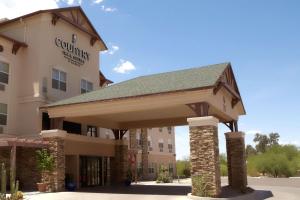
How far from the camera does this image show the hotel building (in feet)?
90.1

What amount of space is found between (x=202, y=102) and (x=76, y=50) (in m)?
15.2

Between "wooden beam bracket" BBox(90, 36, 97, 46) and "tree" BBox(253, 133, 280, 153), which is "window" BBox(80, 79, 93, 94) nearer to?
"wooden beam bracket" BBox(90, 36, 97, 46)

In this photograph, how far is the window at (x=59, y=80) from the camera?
29.9 metres

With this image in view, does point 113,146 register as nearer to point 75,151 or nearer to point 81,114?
point 75,151

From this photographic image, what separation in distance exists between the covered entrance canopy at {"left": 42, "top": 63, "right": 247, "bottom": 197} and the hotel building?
1351mm

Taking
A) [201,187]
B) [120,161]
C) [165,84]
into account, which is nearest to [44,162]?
[165,84]

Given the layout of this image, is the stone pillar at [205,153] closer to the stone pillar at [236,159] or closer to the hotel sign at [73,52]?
the stone pillar at [236,159]

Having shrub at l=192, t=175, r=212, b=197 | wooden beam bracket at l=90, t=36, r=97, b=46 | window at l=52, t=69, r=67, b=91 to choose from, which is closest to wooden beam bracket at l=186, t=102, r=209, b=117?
shrub at l=192, t=175, r=212, b=197

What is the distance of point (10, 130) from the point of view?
27.7 m

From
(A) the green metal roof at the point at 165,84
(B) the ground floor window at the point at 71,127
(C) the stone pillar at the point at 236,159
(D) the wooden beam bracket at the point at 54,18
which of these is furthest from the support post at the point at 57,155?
(C) the stone pillar at the point at 236,159

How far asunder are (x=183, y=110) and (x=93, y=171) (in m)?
9.76

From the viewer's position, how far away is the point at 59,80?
1200 inches

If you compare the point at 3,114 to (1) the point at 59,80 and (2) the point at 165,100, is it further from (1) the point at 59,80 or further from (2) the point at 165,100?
(2) the point at 165,100

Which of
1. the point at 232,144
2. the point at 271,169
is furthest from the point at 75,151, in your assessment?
the point at 271,169
